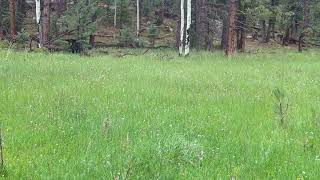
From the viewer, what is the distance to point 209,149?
6484 millimetres

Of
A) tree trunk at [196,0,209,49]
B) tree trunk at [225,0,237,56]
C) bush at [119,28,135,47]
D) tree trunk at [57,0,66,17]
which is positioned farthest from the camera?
tree trunk at [57,0,66,17]

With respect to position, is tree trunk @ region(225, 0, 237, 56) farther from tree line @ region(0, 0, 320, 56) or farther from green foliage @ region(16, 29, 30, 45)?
green foliage @ region(16, 29, 30, 45)

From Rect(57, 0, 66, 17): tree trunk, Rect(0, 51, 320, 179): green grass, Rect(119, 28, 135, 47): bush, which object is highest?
Rect(57, 0, 66, 17): tree trunk

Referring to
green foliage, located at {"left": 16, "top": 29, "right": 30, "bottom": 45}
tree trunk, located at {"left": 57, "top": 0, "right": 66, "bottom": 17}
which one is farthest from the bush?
green foliage, located at {"left": 16, "top": 29, "right": 30, "bottom": 45}

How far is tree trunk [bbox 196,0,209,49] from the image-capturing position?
40156mm

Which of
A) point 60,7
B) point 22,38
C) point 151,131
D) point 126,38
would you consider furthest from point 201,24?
point 151,131

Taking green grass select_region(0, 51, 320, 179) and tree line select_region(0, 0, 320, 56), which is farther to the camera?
tree line select_region(0, 0, 320, 56)

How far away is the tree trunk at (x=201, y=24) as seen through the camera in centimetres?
4016

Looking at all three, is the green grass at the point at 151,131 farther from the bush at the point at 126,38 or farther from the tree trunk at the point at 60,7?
the tree trunk at the point at 60,7

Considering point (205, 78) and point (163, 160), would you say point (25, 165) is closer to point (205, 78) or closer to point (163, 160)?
point (163, 160)

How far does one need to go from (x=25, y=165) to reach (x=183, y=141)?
85.9 inches

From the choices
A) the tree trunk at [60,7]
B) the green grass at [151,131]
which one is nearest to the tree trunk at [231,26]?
the green grass at [151,131]

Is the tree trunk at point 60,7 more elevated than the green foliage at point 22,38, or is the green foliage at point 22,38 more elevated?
the tree trunk at point 60,7

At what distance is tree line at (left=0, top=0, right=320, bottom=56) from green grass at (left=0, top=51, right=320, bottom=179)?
18.0 m
